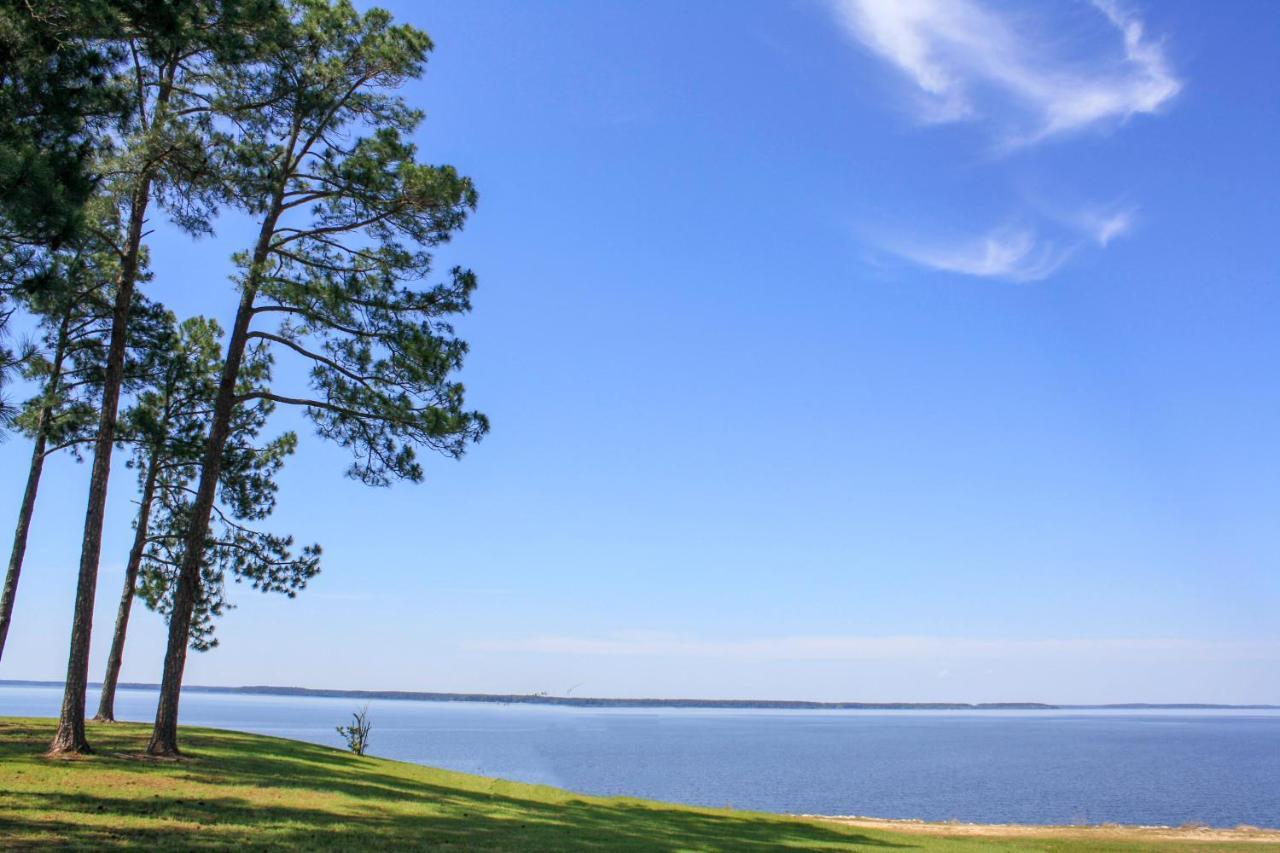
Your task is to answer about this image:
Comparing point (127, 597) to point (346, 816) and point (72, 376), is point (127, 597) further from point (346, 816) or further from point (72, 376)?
point (346, 816)

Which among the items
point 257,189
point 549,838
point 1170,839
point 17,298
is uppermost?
point 257,189

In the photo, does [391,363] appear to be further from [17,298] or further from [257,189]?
[17,298]

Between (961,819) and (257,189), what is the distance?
1385 inches

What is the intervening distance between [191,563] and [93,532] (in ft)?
6.37

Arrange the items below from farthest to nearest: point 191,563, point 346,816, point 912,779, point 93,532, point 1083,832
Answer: point 912,779
point 1083,832
point 191,563
point 93,532
point 346,816

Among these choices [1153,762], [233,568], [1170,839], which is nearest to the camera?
[1170,839]

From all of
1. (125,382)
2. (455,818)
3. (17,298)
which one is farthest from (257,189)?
(455,818)

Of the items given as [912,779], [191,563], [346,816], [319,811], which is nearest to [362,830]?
[346,816]

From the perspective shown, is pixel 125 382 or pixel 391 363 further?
pixel 125 382

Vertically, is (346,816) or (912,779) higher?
(346,816)

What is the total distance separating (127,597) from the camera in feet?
81.4

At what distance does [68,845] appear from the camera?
28.7 feet

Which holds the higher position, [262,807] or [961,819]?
[262,807]

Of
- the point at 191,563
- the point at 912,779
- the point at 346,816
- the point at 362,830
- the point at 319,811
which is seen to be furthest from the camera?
the point at 912,779
